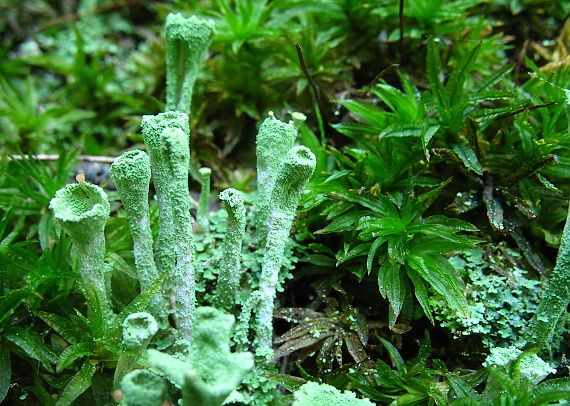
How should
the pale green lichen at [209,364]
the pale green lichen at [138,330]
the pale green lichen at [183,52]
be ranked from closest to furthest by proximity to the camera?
the pale green lichen at [209,364] < the pale green lichen at [138,330] < the pale green lichen at [183,52]

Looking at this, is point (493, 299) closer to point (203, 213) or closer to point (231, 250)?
point (231, 250)

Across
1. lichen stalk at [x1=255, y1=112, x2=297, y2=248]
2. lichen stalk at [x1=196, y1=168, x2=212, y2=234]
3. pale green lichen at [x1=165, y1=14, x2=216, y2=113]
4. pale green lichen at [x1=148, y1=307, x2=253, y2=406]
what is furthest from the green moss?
pale green lichen at [x1=165, y1=14, x2=216, y2=113]

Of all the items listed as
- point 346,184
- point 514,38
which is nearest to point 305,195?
point 346,184

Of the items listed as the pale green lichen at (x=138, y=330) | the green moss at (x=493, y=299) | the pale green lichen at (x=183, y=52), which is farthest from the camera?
the pale green lichen at (x=183, y=52)

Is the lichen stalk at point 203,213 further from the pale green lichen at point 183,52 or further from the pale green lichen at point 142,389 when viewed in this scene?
the pale green lichen at point 142,389

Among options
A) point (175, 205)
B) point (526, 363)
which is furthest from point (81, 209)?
point (526, 363)

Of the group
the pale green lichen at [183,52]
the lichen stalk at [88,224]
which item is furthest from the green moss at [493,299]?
the pale green lichen at [183,52]
